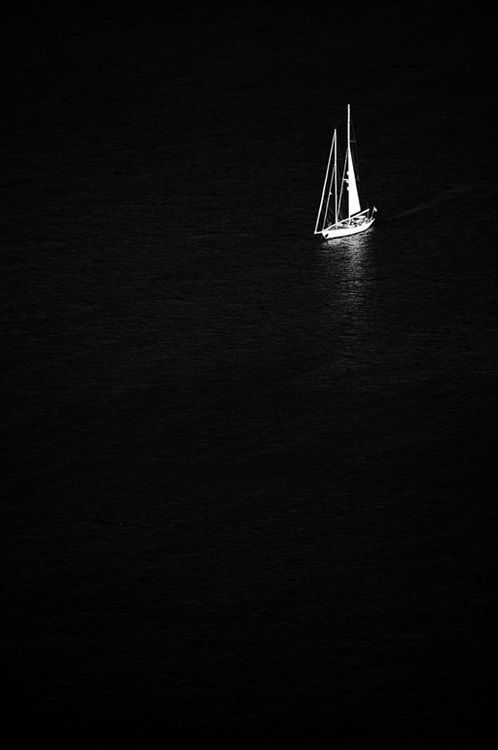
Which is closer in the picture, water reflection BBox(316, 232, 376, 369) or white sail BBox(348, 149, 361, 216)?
water reflection BBox(316, 232, 376, 369)

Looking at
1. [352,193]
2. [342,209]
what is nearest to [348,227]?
[352,193]

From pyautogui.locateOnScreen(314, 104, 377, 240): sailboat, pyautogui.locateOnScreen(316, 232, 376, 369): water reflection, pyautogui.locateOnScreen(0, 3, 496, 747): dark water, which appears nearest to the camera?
pyautogui.locateOnScreen(0, 3, 496, 747): dark water

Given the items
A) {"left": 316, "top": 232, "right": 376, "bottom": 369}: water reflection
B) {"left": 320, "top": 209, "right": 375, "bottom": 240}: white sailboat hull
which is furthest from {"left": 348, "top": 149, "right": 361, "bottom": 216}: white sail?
{"left": 316, "top": 232, "right": 376, "bottom": 369}: water reflection

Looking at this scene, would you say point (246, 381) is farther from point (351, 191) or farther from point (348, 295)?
point (351, 191)

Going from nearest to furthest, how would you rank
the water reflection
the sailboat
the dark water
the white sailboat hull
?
1. the dark water
2. the water reflection
3. the white sailboat hull
4. the sailboat

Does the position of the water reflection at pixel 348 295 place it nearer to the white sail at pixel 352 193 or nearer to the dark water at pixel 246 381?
the dark water at pixel 246 381

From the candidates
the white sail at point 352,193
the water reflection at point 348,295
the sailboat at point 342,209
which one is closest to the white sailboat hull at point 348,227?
the sailboat at point 342,209

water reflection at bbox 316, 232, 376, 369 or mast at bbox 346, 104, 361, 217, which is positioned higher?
mast at bbox 346, 104, 361, 217

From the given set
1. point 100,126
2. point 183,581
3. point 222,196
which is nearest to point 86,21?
point 100,126

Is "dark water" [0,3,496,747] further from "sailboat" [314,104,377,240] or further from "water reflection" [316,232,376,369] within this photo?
"sailboat" [314,104,377,240]
